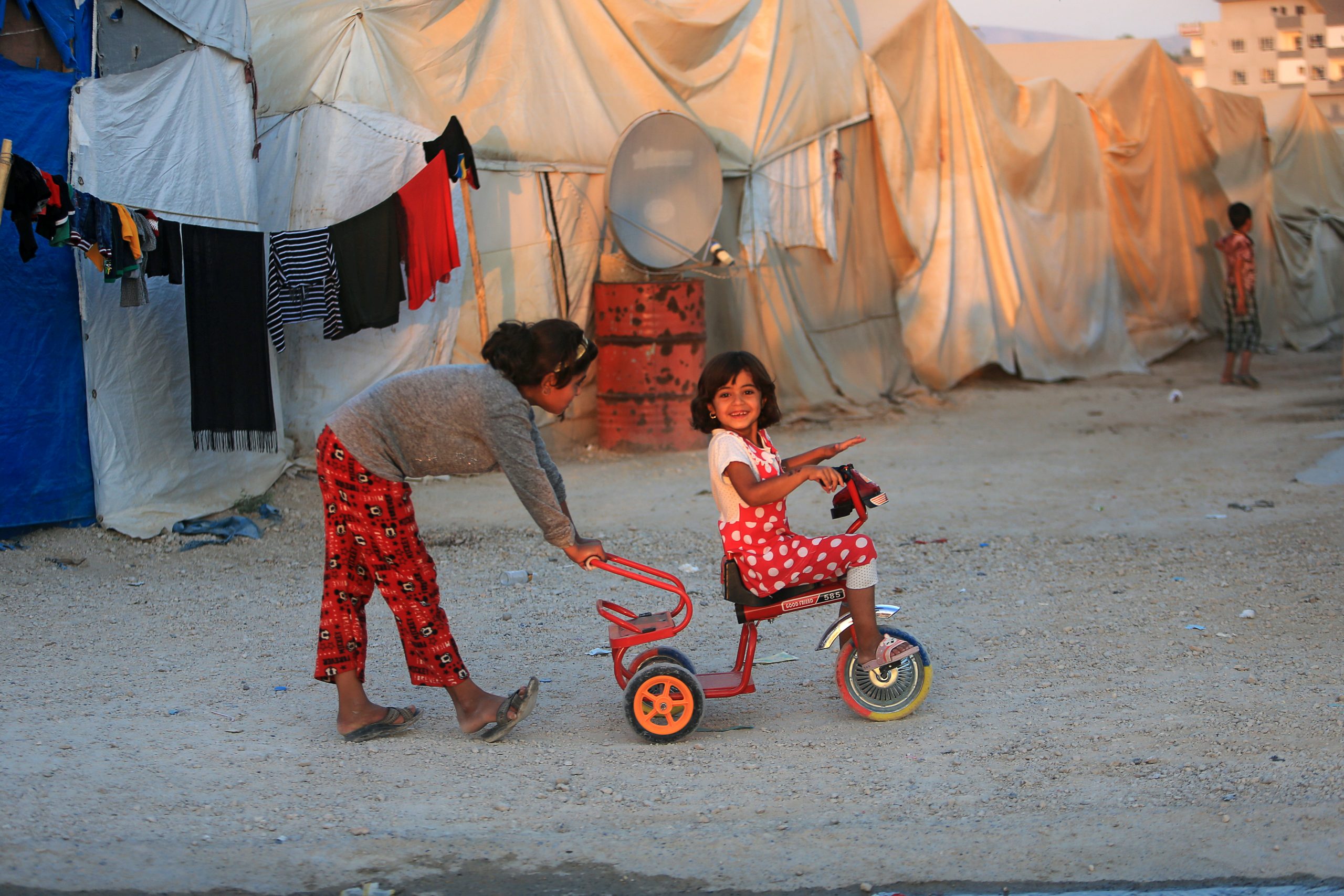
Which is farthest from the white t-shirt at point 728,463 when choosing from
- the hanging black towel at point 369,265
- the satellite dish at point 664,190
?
the satellite dish at point 664,190

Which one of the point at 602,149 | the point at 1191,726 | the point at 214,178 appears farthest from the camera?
the point at 602,149

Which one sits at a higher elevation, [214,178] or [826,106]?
[826,106]

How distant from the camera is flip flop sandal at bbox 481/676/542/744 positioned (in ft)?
11.2

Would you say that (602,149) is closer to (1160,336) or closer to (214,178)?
(214,178)

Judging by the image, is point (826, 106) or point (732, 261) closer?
point (732, 261)

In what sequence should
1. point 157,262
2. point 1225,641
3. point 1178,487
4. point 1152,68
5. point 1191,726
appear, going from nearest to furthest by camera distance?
1. point 1191,726
2. point 1225,641
3. point 157,262
4. point 1178,487
5. point 1152,68

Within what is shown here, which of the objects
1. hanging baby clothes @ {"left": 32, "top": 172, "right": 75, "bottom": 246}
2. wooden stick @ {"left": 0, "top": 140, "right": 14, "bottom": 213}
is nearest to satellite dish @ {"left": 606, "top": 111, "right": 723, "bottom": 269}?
hanging baby clothes @ {"left": 32, "top": 172, "right": 75, "bottom": 246}

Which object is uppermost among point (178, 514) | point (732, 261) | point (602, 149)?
point (602, 149)

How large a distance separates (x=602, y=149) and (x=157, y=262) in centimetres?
388

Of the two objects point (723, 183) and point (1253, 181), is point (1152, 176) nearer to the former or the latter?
point (1253, 181)

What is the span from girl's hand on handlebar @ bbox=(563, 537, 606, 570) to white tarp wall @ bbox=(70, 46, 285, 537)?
12.6 ft

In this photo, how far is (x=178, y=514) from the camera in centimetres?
630

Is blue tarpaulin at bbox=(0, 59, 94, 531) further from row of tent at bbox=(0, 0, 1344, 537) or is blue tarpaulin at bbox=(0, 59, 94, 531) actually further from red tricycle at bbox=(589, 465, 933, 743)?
red tricycle at bbox=(589, 465, 933, 743)

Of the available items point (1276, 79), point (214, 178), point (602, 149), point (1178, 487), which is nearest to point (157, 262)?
point (214, 178)
